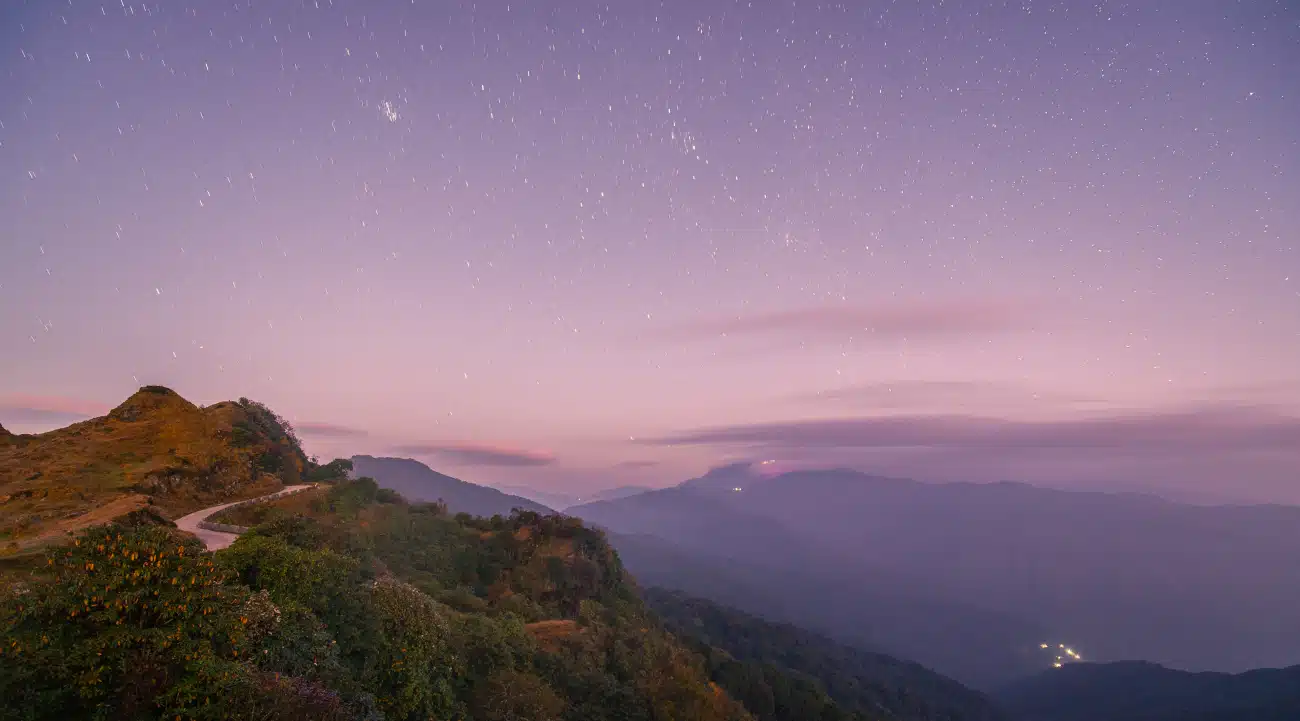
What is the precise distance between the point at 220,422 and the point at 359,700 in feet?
116

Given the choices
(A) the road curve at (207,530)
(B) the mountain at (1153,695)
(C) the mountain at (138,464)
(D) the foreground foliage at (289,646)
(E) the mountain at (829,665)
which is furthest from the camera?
(B) the mountain at (1153,695)

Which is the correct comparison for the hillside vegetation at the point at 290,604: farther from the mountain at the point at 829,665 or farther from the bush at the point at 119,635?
the mountain at the point at 829,665

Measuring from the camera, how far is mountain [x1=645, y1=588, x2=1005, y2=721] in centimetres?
8456

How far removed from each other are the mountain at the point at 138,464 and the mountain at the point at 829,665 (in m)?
43.6

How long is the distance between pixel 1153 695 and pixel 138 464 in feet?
696

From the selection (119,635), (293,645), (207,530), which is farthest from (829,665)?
(119,635)

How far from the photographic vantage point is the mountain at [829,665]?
84.6 m

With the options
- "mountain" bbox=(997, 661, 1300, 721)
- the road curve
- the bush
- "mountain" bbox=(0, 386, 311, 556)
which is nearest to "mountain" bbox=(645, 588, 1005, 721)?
"mountain" bbox=(997, 661, 1300, 721)

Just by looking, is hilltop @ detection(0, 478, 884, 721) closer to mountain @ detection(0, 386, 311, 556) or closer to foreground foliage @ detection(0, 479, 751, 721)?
foreground foliage @ detection(0, 479, 751, 721)

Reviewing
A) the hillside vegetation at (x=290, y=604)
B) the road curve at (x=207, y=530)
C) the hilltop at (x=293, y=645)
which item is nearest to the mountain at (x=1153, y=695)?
the hillside vegetation at (x=290, y=604)

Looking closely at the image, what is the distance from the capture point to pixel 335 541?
22.7 metres

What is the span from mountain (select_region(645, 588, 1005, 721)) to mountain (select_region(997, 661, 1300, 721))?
99.8 ft

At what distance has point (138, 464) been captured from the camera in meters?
32.6

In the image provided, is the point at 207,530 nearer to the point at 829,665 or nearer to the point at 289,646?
the point at 289,646
